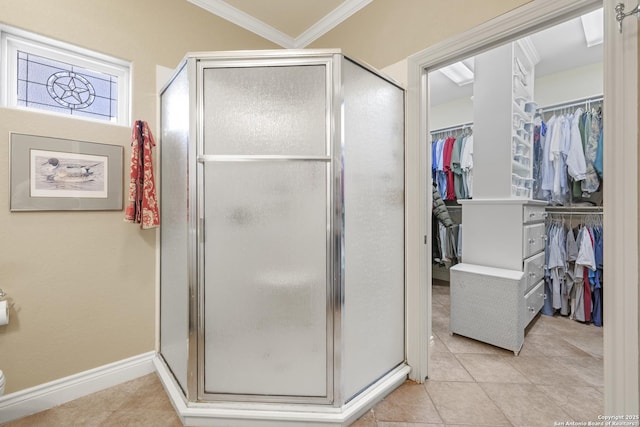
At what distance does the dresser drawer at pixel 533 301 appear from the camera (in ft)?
8.08

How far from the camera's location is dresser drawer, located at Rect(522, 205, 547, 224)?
7.91 feet

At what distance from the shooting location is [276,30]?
2592 millimetres

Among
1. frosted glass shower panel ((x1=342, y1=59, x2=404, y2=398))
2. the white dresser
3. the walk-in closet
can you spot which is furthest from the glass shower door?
the white dresser

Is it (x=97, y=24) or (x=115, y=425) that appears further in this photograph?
(x=97, y=24)

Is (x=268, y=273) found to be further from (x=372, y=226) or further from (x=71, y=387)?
(x=71, y=387)

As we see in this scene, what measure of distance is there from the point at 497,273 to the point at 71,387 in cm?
314

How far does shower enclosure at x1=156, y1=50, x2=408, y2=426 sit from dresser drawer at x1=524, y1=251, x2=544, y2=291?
1.88m

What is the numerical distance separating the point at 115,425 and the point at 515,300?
2777mm

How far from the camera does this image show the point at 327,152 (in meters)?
1.49

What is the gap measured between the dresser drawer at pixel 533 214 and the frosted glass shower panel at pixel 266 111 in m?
2.02

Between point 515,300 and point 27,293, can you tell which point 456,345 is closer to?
point 515,300

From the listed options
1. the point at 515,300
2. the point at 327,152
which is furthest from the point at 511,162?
the point at 327,152

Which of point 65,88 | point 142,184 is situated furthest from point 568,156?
point 65,88

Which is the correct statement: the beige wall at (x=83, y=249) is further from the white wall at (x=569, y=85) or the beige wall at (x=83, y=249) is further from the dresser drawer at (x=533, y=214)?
the white wall at (x=569, y=85)
